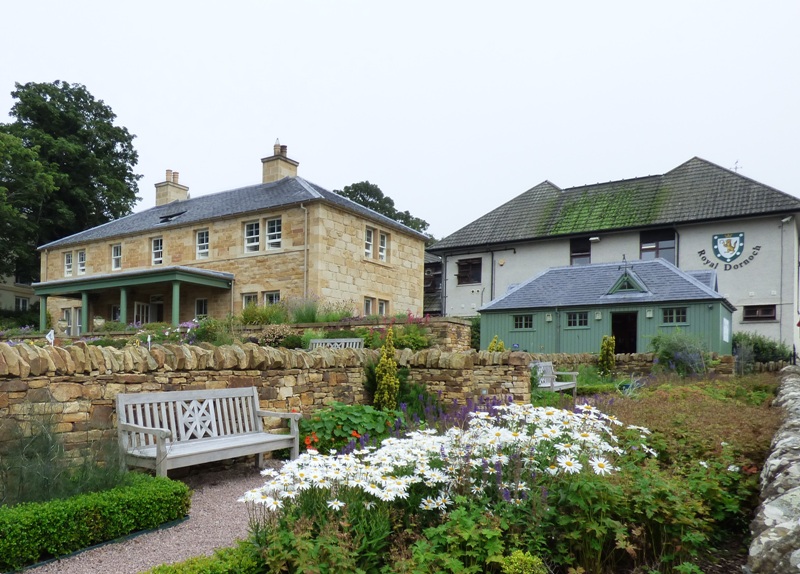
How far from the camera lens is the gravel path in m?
3.76

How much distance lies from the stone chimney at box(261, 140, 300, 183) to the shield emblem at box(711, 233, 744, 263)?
17.1 metres

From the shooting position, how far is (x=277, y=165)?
1001 inches

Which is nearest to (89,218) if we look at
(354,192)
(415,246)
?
(354,192)

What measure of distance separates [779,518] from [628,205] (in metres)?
25.0

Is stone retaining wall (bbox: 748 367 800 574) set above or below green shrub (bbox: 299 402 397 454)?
above

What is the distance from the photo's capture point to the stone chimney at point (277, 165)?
2542cm

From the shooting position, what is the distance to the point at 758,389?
1051cm

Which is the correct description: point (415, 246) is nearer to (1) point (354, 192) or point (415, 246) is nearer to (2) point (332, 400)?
(2) point (332, 400)

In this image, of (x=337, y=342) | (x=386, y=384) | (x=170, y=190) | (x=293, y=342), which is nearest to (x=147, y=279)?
(x=170, y=190)

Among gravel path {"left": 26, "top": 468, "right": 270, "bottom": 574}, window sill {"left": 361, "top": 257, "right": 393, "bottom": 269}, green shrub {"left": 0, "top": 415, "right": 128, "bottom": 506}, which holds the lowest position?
gravel path {"left": 26, "top": 468, "right": 270, "bottom": 574}

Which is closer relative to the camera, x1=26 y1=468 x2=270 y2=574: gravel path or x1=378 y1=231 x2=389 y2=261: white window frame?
x1=26 y1=468 x2=270 y2=574: gravel path

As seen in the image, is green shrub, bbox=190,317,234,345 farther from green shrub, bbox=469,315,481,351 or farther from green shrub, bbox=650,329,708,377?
green shrub, bbox=650,329,708,377

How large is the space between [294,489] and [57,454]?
6.79 ft

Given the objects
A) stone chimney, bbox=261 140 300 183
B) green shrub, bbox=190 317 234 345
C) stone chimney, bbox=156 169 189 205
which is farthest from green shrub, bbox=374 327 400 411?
stone chimney, bbox=156 169 189 205
